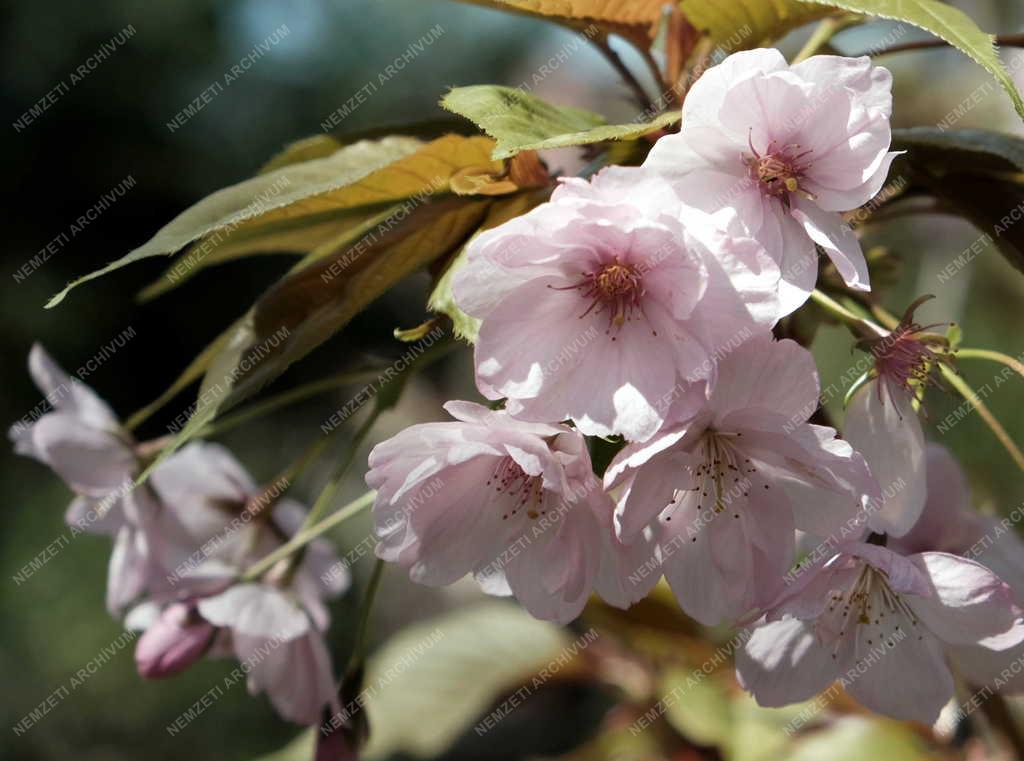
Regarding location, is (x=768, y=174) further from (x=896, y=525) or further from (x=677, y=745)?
(x=677, y=745)

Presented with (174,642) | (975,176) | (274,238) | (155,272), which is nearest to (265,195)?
(274,238)

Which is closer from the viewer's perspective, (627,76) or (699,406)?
(699,406)

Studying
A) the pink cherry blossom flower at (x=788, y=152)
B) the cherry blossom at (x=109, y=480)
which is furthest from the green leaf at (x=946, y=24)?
the cherry blossom at (x=109, y=480)

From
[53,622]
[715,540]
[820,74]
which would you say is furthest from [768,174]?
[53,622]

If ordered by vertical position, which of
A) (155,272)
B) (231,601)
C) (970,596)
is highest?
(231,601)

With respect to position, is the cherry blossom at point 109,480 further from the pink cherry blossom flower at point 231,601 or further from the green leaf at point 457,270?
the green leaf at point 457,270

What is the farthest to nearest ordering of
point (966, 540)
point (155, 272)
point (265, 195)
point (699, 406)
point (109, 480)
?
point (155, 272)
point (109, 480)
point (966, 540)
point (265, 195)
point (699, 406)

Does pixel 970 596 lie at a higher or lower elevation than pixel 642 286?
lower

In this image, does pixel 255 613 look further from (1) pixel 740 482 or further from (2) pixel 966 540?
(2) pixel 966 540
